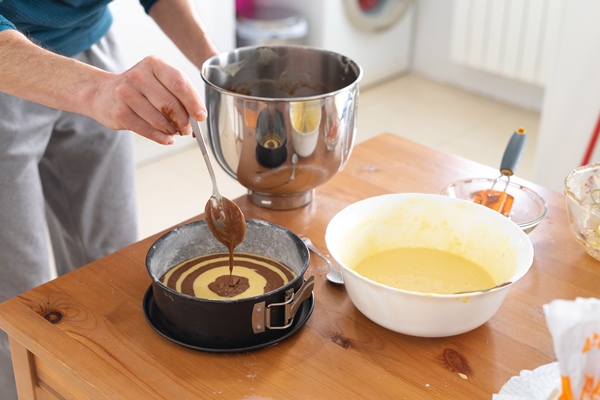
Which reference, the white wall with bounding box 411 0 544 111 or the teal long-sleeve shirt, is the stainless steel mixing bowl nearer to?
the teal long-sleeve shirt

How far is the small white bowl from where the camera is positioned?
0.91 m

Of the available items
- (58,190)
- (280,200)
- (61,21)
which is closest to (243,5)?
(58,190)

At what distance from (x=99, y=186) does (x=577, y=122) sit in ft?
4.81

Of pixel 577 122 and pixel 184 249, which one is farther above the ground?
pixel 184 249

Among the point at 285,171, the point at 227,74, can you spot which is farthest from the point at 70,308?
the point at 227,74

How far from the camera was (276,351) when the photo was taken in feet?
3.08

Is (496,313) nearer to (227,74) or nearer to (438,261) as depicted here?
(438,261)

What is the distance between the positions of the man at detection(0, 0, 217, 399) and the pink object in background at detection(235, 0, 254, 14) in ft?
5.98

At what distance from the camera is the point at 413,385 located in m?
0.89

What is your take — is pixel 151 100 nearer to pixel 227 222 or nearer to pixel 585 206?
pixel 227 222

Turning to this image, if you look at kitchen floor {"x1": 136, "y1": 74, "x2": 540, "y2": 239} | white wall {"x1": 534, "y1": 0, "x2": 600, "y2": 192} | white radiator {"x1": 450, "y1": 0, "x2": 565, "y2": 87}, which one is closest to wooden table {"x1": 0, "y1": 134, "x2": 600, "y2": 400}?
white wall {"x1": 534, "y1": 0, "x2": 600, "y2": 192}

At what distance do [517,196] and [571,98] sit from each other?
3.56 feet

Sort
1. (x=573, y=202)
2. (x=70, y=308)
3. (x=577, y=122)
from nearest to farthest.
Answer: (x=70, y=308) < (x=573, y=202) < (x=577, y=122)

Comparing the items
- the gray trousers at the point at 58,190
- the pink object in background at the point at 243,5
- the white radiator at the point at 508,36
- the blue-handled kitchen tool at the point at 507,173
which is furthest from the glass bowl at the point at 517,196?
the pink object in background at the point at 243,5
